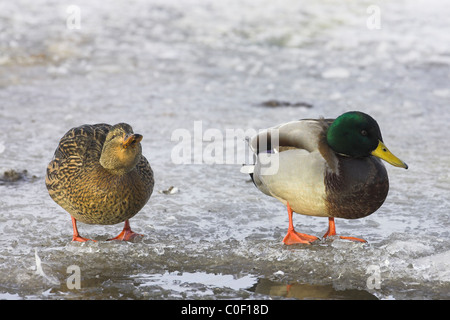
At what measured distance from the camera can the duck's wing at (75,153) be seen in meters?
3.67

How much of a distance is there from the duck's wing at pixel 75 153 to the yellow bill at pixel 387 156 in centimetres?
151

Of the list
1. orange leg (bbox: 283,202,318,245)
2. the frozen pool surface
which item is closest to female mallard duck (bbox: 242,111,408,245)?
orange leg (bbox: 283,202,318,245)

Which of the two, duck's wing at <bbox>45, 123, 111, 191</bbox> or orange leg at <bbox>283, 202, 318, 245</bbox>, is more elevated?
duck's wing at <bbox>45, 123, 111, 191</bbox>

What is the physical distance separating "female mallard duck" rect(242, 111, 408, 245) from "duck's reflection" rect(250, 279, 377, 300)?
560mm

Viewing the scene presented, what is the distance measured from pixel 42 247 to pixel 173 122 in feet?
8.90

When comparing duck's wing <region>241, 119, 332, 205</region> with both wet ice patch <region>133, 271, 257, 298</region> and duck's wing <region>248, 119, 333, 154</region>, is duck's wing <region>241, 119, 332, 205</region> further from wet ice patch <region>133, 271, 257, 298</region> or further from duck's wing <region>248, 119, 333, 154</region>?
wet ice patch <region>133, 271, 257, 298</region>

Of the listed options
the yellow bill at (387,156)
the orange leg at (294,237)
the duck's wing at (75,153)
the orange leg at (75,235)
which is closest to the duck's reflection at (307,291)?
the orange leg at (294,237)

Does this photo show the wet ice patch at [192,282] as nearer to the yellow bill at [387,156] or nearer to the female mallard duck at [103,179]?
the female mallard duck at [103,179]

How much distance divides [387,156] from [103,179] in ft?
4.97

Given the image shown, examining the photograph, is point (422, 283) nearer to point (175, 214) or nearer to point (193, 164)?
point (175, 214)

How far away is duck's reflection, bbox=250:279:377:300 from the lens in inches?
121

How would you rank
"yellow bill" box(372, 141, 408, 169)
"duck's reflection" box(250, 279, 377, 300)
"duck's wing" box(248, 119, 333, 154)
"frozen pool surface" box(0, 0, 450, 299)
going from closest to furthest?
1. "duck's reflection" box(250, 279, 377, 300)
2. "frozen pool surface" box(0, 0, 450, 299)
3. "yellow bill" box(372, 141, 408, 169)
4. "duck's wing" box(248, 119, 333, 154)

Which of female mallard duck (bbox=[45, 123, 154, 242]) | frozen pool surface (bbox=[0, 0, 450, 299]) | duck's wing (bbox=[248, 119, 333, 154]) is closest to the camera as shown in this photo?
frozen pool surface (bbox=[0, 0, 450, 299])

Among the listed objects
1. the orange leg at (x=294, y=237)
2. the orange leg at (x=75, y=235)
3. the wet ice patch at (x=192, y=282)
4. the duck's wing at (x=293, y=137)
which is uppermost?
the duck's wing at (x=293, y=137)
